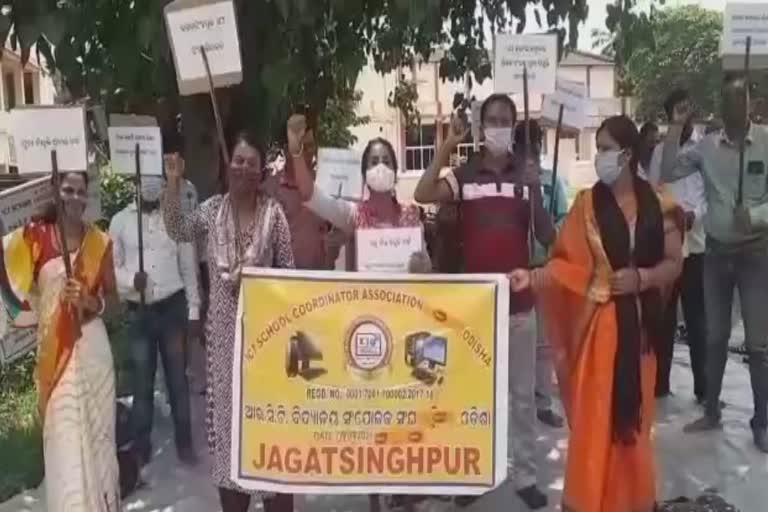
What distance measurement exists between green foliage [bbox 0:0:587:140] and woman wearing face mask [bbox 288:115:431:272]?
21.3 inches

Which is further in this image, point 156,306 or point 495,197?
point 156,306

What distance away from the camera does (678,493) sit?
16.5 ft

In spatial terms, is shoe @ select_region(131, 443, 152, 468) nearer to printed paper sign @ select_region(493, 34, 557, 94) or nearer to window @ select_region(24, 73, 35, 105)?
printed paper sign @ select_region(493, 34, 557, 94)

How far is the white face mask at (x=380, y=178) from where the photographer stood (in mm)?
4371

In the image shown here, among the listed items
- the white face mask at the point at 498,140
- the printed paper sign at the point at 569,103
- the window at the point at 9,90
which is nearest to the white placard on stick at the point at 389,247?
the white face mask at the point at 498,140

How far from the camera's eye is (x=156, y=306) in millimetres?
5629

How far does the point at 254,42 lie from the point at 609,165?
6.37 feet

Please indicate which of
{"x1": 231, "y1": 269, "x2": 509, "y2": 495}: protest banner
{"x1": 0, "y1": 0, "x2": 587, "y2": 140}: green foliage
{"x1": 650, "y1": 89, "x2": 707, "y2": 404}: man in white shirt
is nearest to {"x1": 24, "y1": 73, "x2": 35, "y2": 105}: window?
{"x1": 0, "y1": 0, "x2": 587, "y2": 140}: green foliage

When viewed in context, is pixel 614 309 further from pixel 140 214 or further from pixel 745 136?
pixel 140 214

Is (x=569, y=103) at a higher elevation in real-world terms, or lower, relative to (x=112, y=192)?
higher

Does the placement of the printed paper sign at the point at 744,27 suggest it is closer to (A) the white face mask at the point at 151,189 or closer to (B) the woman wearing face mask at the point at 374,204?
(B) the woman wearing face mask at the point at 374,204

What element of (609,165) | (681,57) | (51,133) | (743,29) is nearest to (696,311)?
(743,29)

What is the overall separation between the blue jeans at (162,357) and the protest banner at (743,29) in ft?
9.51

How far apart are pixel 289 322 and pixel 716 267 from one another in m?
2.52
